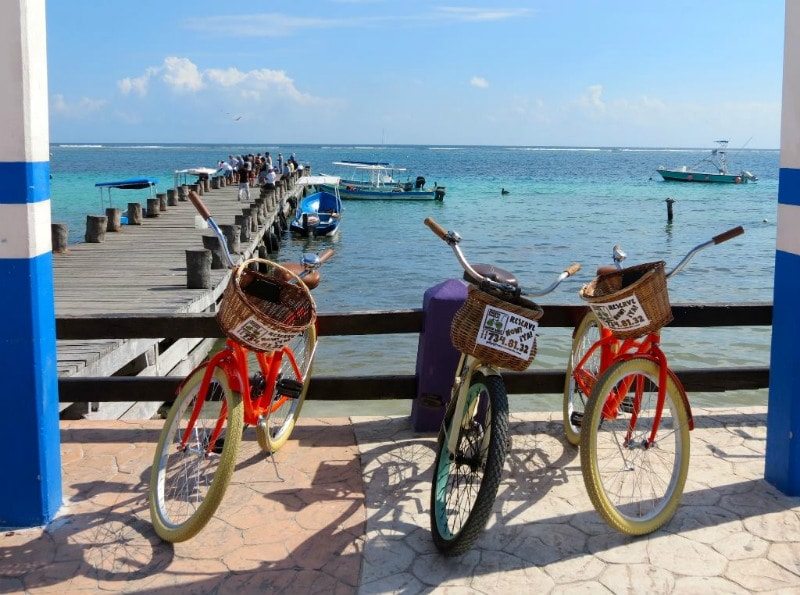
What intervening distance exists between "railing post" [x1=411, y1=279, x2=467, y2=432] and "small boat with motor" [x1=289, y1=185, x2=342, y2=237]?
1043 inches

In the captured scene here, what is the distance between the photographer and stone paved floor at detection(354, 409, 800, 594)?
143 inches

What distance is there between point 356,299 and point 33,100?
16.3m

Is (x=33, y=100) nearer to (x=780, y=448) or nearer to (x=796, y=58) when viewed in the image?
(x=796, y=58)

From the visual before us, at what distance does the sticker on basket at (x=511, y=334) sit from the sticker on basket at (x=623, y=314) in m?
0.51

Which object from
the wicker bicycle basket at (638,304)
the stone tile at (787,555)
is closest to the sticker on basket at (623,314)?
the wicker bicycle basket at (638,304)

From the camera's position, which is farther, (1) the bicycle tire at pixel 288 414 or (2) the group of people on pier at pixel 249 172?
(2) the group of people on pier at pixel 249 172

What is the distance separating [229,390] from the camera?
380 cm

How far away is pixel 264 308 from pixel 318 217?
28.3 meters

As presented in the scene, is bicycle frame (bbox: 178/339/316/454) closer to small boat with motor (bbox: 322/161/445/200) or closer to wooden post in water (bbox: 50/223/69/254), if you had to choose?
wooden post in water (bbox: 50/223/69/254)

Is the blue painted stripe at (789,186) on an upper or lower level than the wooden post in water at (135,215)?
upper

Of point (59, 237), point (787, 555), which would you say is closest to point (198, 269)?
point (59, 237)

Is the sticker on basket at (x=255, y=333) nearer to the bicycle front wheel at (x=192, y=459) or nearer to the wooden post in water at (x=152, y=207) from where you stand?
the bicycle front wheel at (x=192, y=459)

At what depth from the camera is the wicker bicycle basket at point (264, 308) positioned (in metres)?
3.72

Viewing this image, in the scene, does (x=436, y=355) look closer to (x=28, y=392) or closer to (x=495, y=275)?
(x=495, y=275)
